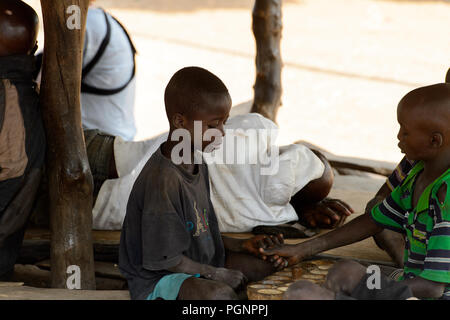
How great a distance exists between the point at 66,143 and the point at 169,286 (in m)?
0.88

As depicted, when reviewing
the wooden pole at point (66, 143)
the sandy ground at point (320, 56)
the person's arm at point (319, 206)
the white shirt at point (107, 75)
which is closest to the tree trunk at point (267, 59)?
the sandy ground at point (320, 56)

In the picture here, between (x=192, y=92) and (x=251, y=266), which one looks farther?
(x=251, y=266)

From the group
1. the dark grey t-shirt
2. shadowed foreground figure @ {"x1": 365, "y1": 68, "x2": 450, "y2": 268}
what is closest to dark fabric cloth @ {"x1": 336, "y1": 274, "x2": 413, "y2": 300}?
the dark grey t-shirt

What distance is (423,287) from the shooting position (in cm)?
223

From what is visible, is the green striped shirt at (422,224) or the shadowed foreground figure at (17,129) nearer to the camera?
the green striped shirt at (422,224)

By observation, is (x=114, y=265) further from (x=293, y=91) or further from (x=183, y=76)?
(x=293, y=91)

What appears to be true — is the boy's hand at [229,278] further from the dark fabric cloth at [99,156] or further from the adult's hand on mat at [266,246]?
the dark fabric cloth at [99,156]

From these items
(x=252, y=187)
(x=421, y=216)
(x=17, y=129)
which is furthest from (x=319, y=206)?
(x=17, y=129)

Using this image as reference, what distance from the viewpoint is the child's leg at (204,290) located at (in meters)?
2.33

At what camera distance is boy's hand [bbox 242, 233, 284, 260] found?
8.70 ft

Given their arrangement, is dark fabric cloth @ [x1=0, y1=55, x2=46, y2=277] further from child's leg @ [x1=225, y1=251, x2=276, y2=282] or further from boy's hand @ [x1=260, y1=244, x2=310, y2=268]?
boy's hand @ [x1=260, y1=244, x2=310, y2=268]

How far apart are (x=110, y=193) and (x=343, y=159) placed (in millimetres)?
2670

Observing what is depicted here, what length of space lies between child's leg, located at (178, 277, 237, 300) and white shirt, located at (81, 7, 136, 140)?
72.6 inches

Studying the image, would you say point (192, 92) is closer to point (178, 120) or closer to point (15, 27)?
point (178, 120)
